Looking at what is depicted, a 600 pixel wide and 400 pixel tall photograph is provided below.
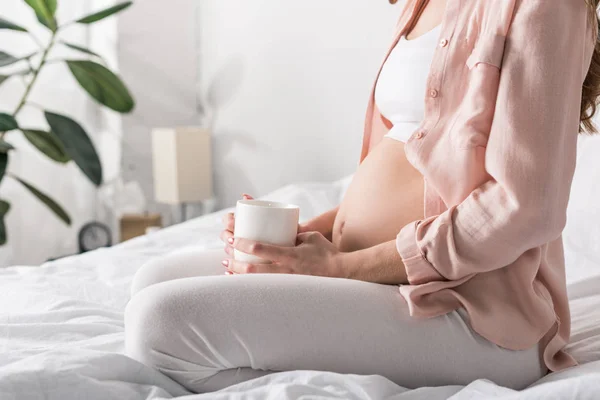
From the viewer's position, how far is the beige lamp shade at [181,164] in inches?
116

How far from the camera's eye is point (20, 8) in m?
2.92

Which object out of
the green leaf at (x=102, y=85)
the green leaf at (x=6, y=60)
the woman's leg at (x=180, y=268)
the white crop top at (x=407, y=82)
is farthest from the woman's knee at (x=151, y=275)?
the green leaf at (x=102, y=85)

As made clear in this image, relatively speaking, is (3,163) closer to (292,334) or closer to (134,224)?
(134,224)

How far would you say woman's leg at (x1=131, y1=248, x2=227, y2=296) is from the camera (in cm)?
109

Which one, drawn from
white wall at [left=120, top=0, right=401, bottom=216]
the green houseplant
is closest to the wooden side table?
white wall at [left=120, top=0, right=401, bottom=216]

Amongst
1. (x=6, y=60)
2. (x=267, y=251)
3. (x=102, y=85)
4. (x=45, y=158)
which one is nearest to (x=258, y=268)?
(x=267, y=251)

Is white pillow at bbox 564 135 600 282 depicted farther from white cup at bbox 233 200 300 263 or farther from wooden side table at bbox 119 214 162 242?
wooden side table at bbox 119 214 162 242

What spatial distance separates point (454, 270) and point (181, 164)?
2.24m

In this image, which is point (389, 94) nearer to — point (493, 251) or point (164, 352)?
point (493, 251)

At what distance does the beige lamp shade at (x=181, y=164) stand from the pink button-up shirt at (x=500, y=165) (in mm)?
2138

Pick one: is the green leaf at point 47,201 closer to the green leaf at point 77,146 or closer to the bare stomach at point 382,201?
the green leaf at point 77,146

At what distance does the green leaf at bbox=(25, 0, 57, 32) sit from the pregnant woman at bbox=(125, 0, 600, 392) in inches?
74.9

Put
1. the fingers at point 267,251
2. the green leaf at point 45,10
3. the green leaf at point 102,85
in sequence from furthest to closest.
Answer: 1. the green leaf at point 102,85
2. the green leaf at point 45,10
3. the fingers at point 267,251

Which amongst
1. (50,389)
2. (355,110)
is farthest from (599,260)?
(355,110)
